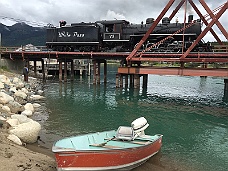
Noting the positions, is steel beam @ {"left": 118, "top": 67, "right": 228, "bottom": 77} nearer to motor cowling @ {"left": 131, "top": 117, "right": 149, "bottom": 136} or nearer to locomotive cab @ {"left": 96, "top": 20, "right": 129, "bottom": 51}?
locomotive cab @ {"left": 96, "top": 20, "right": 129, "bottom": 51}

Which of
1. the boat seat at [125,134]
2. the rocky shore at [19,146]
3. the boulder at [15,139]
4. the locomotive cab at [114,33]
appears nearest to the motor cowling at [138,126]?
the boat seat at [125,134]

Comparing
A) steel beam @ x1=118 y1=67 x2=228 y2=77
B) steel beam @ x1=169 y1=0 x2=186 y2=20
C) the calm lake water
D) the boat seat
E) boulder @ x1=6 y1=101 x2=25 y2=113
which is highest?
steel beam @ x1=169 y1=0 x2=186 y2=20

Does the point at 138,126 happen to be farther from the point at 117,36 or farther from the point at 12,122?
the point at 117,36

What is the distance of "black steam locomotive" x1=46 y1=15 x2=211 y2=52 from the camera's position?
27672mm

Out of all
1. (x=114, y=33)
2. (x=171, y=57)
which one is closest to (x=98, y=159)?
(x=171, y=57)

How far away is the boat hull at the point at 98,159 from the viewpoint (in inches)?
299

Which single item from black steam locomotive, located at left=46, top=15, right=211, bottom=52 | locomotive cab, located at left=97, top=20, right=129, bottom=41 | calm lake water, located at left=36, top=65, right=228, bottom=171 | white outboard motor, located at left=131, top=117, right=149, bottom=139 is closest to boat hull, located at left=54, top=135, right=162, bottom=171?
calm lake water, located at left=36, top=65, right=228, bottom=171

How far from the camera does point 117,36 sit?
3098 cm

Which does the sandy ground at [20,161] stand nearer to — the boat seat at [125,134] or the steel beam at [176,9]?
the boat seat at [125,134]

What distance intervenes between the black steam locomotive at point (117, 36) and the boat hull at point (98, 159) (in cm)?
1970

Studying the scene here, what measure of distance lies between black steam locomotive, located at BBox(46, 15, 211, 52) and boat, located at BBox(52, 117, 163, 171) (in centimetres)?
1848

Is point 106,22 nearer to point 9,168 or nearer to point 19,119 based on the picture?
point 19,119

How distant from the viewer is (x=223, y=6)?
75.8 ft

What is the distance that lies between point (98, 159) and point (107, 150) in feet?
1.34
